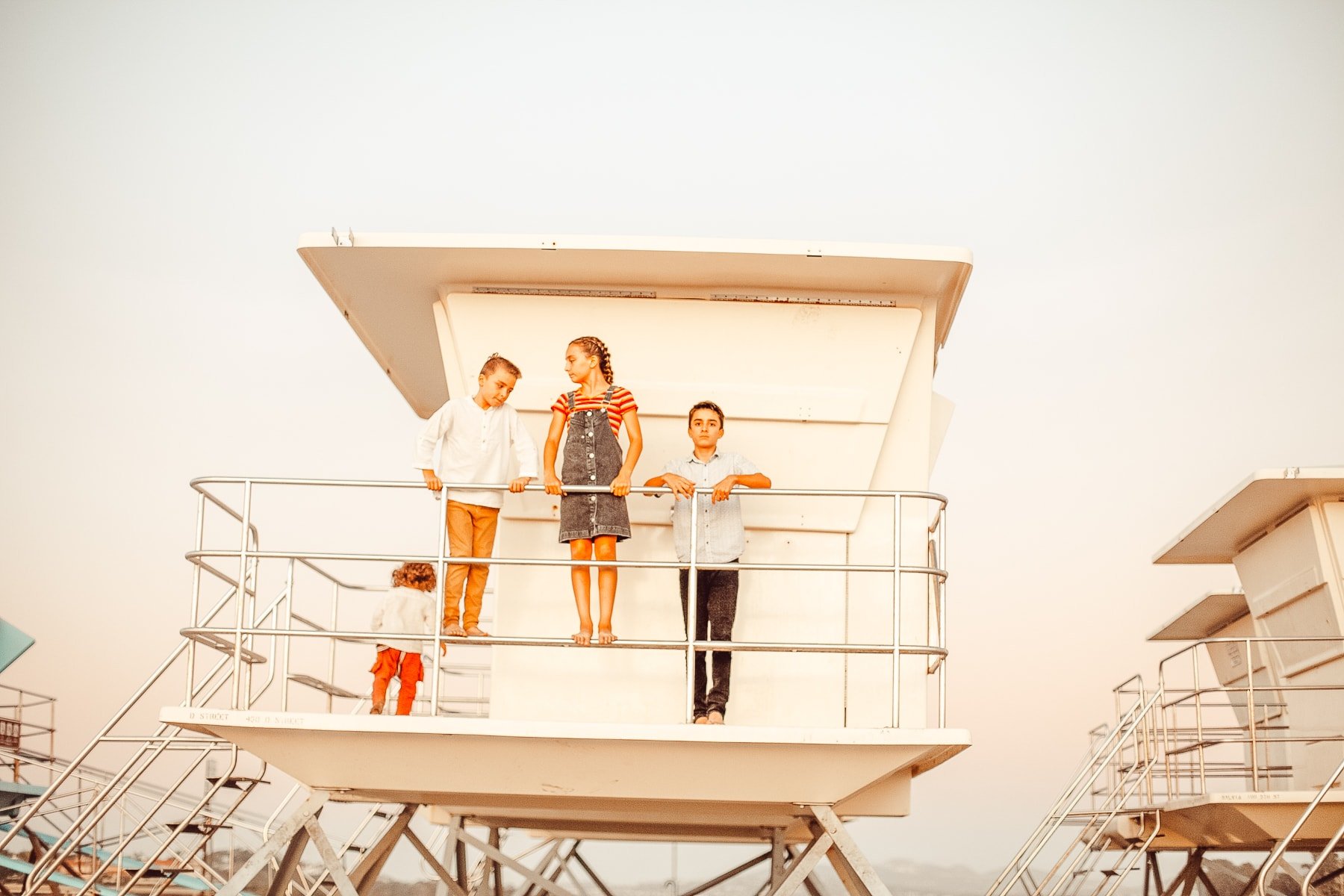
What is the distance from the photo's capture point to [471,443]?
8.42 meters

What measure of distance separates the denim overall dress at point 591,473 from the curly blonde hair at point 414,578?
2395mm

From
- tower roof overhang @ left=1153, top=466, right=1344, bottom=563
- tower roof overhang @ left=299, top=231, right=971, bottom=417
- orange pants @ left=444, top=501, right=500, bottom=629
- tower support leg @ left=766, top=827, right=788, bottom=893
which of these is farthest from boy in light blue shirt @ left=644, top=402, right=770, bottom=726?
tower roof overhang @ left=1153, top=466, right=1344, bottom=563

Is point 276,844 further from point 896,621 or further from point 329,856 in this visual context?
point 896,621

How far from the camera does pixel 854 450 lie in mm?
8727

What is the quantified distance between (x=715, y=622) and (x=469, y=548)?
60.4 inches

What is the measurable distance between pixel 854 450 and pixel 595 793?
266cm

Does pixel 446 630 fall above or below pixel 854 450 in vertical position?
below

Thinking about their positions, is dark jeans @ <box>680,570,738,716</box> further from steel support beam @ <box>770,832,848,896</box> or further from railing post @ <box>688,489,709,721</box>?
steel support beam @ <box>770,832,848,896</box>

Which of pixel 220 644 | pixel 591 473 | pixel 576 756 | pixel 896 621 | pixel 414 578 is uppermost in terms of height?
pixel 591 473

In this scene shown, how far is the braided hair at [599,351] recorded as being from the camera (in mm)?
8297

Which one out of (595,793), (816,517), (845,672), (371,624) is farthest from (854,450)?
(371,624)

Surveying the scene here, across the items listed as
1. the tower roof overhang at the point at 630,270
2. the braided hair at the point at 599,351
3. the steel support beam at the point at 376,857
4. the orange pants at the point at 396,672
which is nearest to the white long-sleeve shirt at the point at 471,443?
the braided hair at the point at 599,351

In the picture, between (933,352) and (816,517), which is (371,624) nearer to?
(816,517)

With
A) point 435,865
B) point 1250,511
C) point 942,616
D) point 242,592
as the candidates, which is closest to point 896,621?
point 942,616
